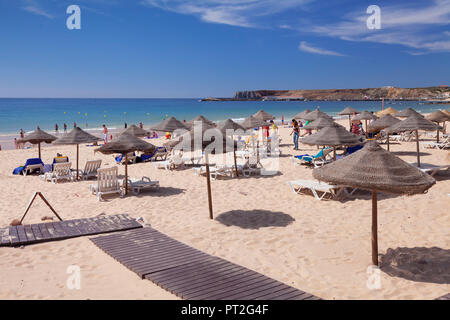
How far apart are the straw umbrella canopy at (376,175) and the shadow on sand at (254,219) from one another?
2190 mm

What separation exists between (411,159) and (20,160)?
1703cm

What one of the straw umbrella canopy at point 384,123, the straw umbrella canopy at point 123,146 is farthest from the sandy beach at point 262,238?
the straw umbrella canopy at point 384,123

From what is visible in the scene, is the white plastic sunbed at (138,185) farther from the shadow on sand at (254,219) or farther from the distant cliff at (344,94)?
the distant cliff at (344,94)

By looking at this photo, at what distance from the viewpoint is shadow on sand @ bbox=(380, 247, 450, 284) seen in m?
4.88

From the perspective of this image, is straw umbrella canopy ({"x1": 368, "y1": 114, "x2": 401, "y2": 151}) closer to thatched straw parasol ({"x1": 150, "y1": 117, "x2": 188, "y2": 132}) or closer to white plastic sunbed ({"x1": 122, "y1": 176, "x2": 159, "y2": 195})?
thatched straw parasol ({"x1": 150, "y1": 117, "x2": 188, "y2": 132})

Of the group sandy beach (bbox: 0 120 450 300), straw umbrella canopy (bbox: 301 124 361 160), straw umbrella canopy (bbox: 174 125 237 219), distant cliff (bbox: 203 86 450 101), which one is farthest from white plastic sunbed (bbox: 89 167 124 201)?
distant cliff (bbox: 203 86 450 101)

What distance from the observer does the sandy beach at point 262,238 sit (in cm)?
460

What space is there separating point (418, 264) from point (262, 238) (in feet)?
7.69

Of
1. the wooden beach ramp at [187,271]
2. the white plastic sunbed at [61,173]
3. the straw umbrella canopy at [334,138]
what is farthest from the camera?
the white plastic sunbed at [61,173]

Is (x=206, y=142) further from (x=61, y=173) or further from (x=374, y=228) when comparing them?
(x=61, y=173)

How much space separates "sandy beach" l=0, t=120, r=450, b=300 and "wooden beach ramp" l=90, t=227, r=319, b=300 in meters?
0.19

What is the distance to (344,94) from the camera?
179 metres
